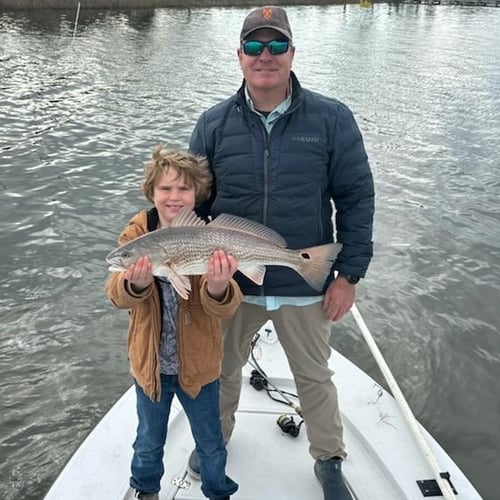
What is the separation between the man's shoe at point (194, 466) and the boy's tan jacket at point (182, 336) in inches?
35.7

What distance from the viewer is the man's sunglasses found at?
2965 mm

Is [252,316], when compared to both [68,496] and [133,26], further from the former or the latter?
[133,26]

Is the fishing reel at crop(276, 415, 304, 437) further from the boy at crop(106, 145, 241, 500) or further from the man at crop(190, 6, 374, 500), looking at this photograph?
the boy at crop(106, 145, 241, 500)

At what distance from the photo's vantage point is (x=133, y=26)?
33.7 meters

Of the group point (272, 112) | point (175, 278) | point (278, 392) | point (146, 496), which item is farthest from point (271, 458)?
point (272, 112)

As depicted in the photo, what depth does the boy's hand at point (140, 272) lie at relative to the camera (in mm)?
2672

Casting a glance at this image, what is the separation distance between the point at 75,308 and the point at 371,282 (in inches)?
174

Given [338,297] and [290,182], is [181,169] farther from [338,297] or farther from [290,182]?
[338,297]

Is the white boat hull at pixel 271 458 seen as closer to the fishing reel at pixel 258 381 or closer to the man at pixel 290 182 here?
the fishing reel at pixel 258 381

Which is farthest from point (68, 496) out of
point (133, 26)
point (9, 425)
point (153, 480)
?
point (133, 26)

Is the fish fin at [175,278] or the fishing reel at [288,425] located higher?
the fish fin at [175,278]

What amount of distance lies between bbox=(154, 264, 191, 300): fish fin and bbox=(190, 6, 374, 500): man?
64 centimetres

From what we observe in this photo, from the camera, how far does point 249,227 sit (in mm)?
3014

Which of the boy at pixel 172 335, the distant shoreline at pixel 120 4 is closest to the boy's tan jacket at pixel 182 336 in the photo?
the boy at pixel 172 335
